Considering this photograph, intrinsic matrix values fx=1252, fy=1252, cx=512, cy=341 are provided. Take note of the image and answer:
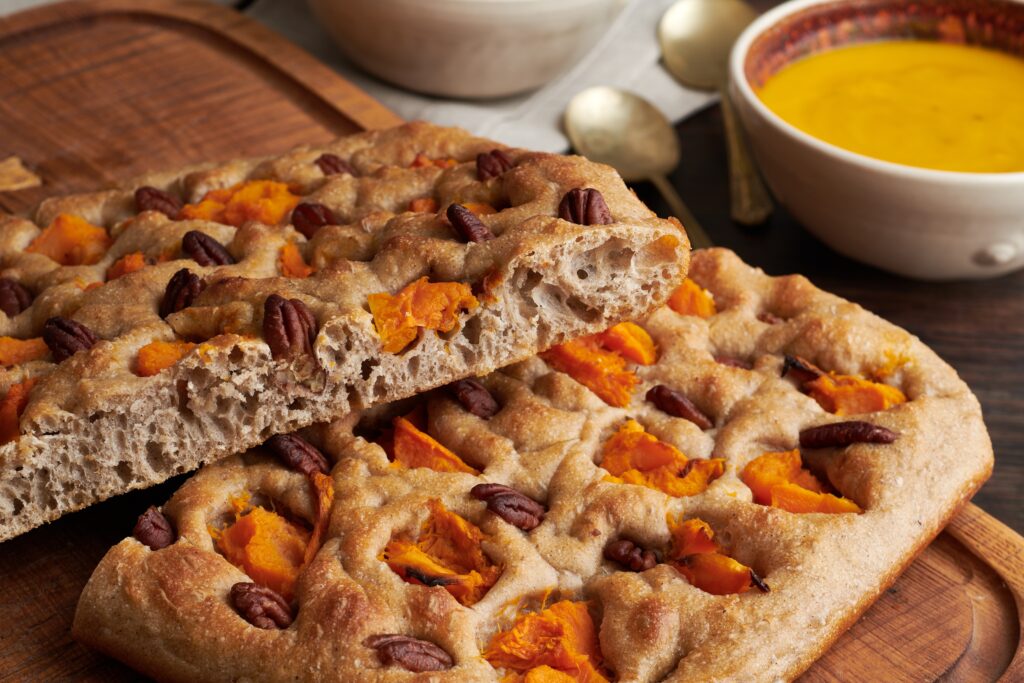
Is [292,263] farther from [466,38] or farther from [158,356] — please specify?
[466,38]

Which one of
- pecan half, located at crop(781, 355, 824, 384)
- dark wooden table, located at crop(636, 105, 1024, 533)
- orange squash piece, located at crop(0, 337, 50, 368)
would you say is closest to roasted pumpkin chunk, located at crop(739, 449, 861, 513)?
pecan half, located at crop(781, 355, 824, 384)

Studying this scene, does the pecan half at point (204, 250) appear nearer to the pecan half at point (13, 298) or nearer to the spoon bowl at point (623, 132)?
the pecan half at point (13, 298)

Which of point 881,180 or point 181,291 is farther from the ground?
point 181,291

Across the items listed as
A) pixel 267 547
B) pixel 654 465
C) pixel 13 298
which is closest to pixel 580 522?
pixel 654 465

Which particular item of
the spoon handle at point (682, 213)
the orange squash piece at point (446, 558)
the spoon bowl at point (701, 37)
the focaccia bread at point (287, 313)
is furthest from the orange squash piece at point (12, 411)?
the spoon bowl at point (701, 37)

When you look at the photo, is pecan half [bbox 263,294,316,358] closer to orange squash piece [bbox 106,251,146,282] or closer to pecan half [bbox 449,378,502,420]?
pecan half [bbox 449,378,502,420]
